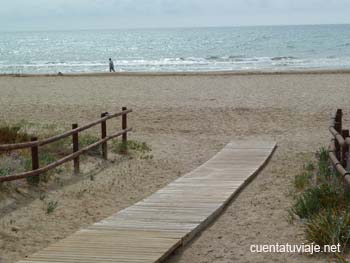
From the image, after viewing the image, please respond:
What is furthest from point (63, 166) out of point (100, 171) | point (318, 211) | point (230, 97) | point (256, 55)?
point (256, 55)

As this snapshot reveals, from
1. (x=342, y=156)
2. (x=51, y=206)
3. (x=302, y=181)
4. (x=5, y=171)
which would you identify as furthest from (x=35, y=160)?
(x=342, y=156)

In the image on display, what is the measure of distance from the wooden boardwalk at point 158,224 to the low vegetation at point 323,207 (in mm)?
921

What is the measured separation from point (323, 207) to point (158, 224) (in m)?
1.94

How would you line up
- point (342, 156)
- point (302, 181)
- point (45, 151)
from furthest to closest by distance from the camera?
point (45, 151) < point (302, 181) < point (342, 156)

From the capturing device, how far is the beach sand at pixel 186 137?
6.91 meters

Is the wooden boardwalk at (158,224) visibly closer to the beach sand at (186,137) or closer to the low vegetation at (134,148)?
the beach sand at (186,137)

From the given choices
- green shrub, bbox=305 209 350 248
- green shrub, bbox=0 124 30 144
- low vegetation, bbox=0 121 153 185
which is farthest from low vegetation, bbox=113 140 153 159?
green shrub, bbox=305 209 350 248

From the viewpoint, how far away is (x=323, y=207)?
7191mm

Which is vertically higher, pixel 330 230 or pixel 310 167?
pixel 330 230

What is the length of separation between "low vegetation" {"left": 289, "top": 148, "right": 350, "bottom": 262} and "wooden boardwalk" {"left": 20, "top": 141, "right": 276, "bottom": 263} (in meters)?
0.92

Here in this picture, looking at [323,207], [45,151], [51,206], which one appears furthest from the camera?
[45,151]

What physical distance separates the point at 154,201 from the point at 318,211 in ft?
6.87

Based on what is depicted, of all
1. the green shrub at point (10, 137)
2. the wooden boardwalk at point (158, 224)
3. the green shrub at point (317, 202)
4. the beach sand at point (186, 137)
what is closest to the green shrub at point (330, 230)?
the beach sand at point (186, 137)

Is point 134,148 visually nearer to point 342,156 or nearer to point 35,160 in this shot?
point 35,160
